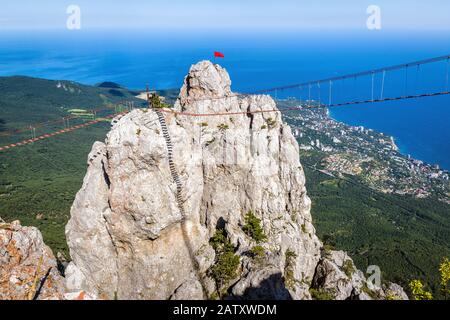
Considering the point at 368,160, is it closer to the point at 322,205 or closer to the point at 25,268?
the point at 322,205

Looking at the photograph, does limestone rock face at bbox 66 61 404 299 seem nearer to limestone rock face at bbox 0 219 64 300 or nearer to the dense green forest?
limestone rock face at bbox 0 219 64 300

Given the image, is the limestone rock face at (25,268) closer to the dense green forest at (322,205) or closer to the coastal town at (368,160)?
the dense green forest at (322,205)

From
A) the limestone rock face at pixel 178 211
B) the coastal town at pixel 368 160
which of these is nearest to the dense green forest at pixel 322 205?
the coastal town at pixel 368 160

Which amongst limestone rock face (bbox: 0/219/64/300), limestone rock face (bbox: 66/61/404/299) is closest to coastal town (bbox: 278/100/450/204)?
limestone rock face (bbox: 66/61/404/299)

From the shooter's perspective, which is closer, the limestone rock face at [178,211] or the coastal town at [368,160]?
the limestone rock face at [178,211]

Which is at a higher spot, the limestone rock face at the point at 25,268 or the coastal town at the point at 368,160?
the limestone rock face at the point at 25,268

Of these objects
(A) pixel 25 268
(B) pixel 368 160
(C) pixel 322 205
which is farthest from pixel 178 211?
(B) pixel 368 160
